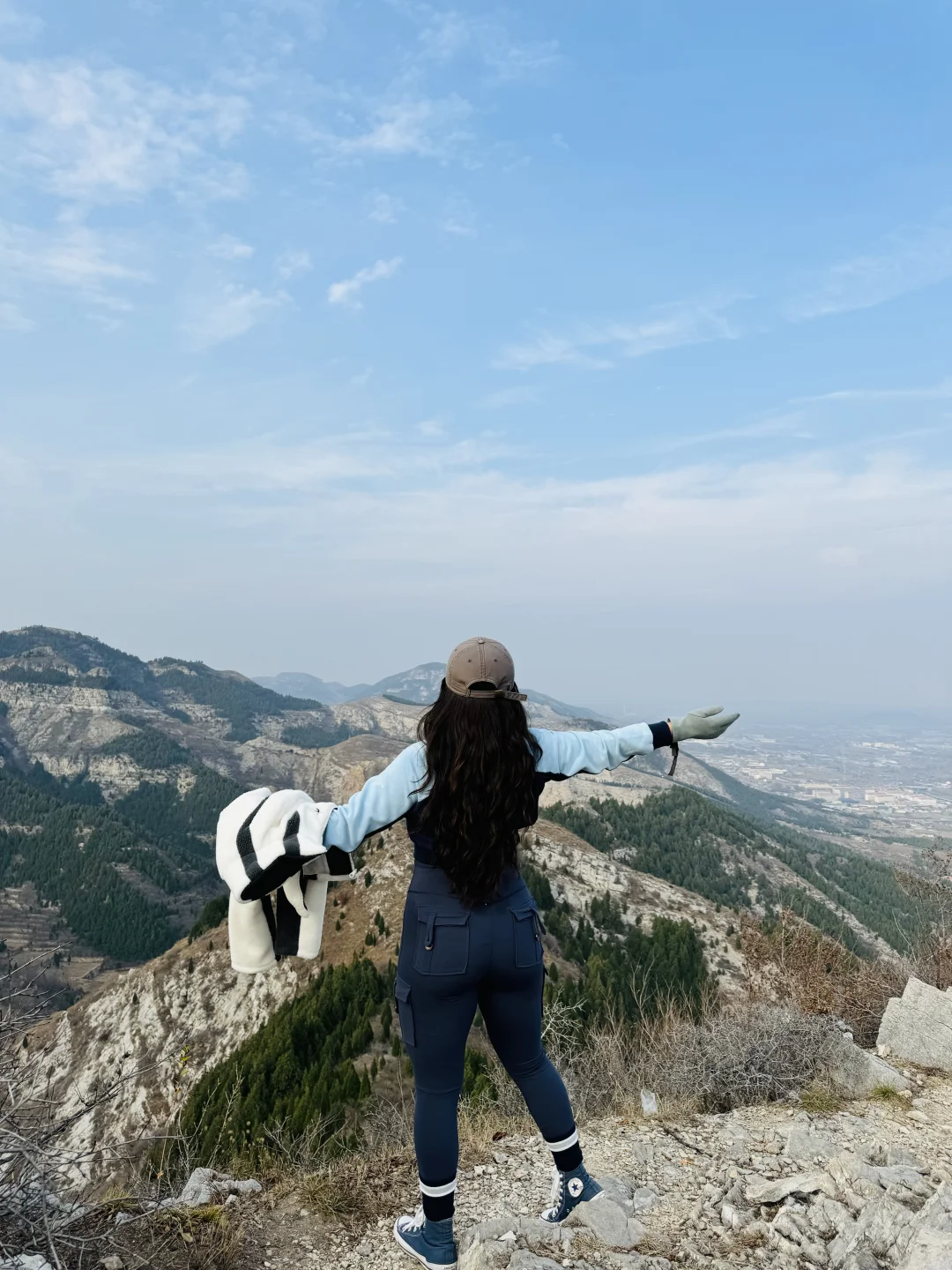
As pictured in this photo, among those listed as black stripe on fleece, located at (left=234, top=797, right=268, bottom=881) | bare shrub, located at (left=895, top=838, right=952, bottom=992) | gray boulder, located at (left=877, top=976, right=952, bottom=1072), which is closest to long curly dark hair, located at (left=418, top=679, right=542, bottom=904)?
black stripe on fleece, located at (left=234, top=797, right=268, bottom=881)

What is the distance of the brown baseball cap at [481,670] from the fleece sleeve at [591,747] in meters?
0.32

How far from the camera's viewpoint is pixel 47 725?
185250 mm

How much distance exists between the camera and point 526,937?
125 inches

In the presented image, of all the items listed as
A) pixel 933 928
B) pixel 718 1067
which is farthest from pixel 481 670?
pixel 933 928

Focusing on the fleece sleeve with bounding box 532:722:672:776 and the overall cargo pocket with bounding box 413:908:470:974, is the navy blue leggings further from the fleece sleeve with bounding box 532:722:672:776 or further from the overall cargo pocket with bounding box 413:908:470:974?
the fleece sleeve with bounding box 532:722:672:776

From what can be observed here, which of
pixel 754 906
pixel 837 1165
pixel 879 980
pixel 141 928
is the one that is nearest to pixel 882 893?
pixel 754 906

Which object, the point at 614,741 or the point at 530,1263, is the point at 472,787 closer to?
the point at 614,741

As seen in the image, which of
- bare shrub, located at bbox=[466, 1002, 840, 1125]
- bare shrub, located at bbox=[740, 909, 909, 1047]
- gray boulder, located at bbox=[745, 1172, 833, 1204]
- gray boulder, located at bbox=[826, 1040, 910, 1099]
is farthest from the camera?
bare shrub, located at bbox=[740, 909, 909, 1047]

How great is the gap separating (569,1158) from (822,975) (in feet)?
23.7

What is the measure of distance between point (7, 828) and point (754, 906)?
4716 inches

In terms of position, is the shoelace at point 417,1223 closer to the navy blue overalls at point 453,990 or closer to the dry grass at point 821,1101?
the navy blue overalls at point 453,990

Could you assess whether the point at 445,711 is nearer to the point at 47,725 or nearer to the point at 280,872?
the point at 280,872

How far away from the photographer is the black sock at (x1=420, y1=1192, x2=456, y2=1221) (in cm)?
341

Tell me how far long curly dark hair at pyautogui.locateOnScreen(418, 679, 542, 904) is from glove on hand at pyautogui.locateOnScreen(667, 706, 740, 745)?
97 centimetres
